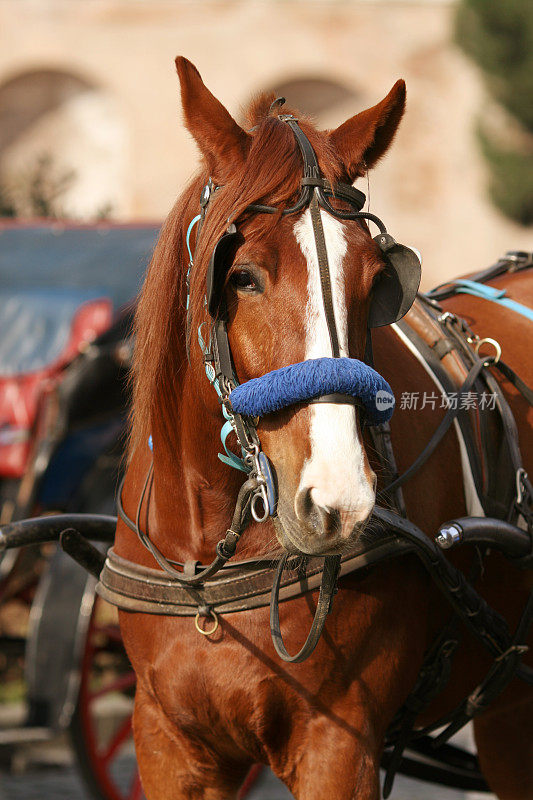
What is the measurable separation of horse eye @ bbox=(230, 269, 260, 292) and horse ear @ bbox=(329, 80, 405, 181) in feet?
0.89

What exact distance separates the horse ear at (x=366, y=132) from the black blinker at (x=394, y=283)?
0.45ft

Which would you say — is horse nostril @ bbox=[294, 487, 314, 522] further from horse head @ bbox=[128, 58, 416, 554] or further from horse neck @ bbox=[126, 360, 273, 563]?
horse neck @ bbox=[126, 360, 273, 563]

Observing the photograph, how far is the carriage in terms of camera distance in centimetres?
154

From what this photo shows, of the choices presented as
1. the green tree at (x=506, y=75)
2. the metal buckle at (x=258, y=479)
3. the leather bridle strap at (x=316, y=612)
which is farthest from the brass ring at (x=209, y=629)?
the green tree at (x=506, y=75)

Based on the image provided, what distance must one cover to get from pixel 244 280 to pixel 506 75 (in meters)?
14.3

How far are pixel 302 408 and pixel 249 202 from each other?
341 millimetres

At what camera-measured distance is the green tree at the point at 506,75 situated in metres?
14.3

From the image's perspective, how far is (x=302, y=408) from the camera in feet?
4.92

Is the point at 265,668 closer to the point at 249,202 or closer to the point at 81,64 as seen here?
the point at 249,202

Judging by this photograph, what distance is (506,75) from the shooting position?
14797 millimetres

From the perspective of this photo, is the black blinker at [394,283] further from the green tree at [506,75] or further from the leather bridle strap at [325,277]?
the green tree at [506,75]

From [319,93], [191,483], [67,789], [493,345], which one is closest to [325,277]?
[191,483]

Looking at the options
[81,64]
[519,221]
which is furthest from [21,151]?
[519,221]

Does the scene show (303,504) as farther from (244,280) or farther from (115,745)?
(115,745)
